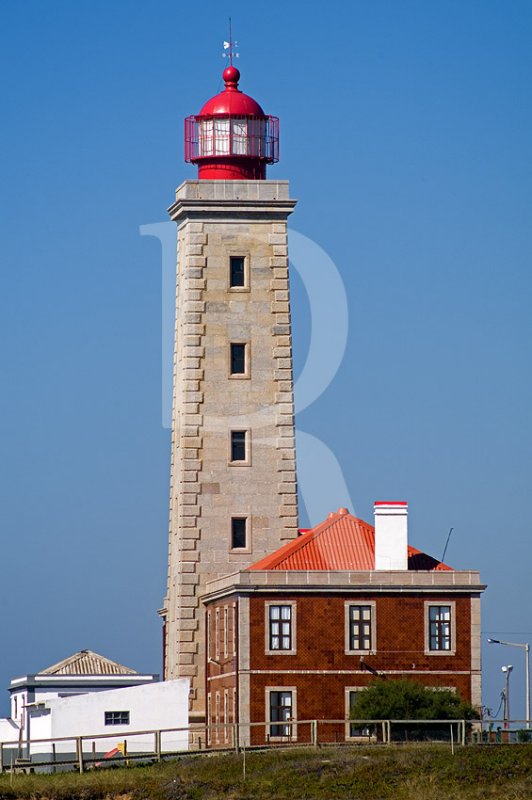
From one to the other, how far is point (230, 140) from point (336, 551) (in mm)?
13503

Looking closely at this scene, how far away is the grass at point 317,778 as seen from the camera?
45812mm

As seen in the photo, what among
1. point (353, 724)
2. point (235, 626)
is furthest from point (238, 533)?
point (353, 724)

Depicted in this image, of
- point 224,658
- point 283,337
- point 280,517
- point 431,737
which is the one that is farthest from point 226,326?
point 431,737

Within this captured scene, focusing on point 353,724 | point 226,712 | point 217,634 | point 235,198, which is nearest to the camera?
point 353,724

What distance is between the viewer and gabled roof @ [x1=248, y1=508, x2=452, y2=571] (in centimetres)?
6075

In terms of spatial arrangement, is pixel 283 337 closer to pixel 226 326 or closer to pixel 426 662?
pixel 226 326

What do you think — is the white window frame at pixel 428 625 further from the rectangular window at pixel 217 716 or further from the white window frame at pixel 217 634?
the rectangular window at pixel 217 716

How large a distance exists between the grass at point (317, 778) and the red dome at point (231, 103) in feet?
72.8

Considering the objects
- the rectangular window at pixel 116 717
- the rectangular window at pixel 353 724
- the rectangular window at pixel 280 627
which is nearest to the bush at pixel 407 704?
the rectangular window at pixel 353 724

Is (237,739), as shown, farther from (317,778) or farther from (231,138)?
(231,138)

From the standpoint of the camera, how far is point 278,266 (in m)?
65.6

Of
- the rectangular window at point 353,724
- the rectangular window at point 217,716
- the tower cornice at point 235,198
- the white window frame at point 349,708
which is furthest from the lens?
the tower cornice at point 235,198

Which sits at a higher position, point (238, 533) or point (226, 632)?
point (238, 533)

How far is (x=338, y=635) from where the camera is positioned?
59.5 metres
